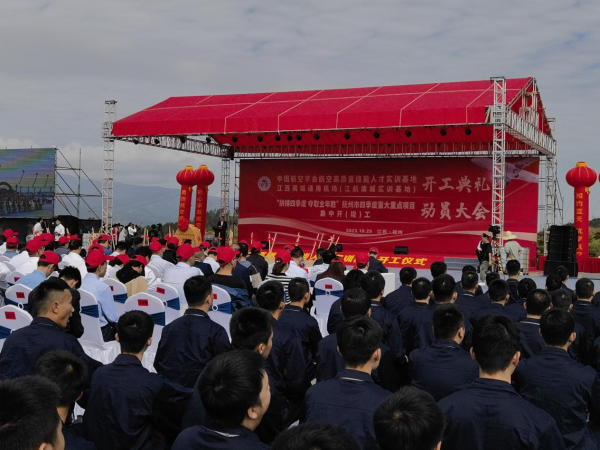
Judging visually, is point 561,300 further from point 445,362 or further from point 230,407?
point 230,407

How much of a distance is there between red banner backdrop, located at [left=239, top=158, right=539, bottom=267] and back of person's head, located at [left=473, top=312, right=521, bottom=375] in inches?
529

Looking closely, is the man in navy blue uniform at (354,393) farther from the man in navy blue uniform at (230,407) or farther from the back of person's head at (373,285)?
the back of person's head at (373,285)

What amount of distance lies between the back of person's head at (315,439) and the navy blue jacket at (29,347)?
1577 millimetres

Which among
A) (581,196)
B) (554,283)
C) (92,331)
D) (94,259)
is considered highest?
(581,196)

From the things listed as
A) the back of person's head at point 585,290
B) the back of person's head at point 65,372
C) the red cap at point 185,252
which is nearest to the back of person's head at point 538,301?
the back of person's head at point 585,290

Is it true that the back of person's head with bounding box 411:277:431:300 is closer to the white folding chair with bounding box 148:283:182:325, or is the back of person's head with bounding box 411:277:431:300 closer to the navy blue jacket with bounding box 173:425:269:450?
the white folding chair with bounding box 148:283:182:325

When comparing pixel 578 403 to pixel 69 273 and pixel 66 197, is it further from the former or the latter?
pixel 66 197

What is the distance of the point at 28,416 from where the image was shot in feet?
3.54

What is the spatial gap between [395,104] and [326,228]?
5522 millimetres

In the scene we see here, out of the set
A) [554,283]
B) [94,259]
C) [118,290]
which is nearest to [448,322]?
[554,283]

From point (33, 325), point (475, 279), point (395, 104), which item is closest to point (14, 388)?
point (33, 325)

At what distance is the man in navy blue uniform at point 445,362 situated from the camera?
249 centimetres

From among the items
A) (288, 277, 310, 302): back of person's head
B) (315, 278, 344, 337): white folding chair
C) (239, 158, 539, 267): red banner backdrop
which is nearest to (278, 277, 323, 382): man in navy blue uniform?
(288, 277, 310, 302): back of person's head

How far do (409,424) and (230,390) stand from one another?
0.44m
